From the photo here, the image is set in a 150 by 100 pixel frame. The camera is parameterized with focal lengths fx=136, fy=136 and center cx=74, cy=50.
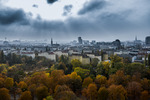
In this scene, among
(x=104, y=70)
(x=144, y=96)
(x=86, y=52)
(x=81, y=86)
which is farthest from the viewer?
(x=86, y=52)

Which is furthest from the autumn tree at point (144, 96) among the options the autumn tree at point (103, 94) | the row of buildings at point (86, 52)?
the row of buildings at point (86, 52)

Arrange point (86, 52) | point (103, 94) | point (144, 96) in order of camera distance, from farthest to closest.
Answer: point (86, 52)
point (103, 94)
point (144, 96)

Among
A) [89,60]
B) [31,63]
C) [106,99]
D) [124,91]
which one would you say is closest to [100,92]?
[106,99]

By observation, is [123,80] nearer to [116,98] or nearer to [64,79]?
[116,98]

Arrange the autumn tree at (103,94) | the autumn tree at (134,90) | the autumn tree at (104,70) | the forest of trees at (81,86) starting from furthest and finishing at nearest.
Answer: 1. the autumn tree at (104,70)
2. the autumn tree at (134,90)
3. the autumn tree at (103,94)
4. the forest of trees at (81,86)

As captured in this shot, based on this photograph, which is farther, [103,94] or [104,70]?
[104,70]

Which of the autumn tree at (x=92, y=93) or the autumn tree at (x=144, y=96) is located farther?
the autumn tree at (x=92, y=93)

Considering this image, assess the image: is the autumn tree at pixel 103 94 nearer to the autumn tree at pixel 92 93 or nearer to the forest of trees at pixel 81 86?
the forest of trees at pixel 81 86

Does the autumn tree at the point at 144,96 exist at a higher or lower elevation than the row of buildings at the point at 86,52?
lower

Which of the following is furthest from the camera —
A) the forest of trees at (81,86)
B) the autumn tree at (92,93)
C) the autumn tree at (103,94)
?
the autumn tree at (92,93)

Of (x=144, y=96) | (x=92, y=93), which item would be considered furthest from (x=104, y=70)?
(x=144, y=96)

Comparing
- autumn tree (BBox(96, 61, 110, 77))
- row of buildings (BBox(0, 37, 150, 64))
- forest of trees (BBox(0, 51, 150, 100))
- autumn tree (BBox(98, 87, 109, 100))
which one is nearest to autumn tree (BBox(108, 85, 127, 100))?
forest of trees (BBox(0, 51, 150, 100))

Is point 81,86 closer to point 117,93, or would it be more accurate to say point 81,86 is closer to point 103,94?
point 103,94
